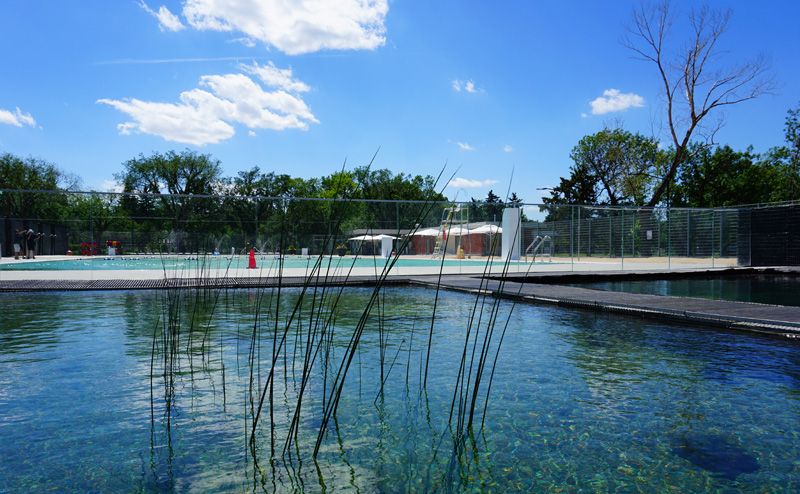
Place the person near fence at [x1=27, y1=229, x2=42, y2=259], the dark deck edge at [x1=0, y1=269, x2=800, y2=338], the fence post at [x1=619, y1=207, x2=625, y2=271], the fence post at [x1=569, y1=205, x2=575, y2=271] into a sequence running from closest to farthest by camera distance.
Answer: the dark deck edge at [x1=0, y1=269, x2=800, y2=338] < the person near fence at [x1=27, y1=229, x2=42, y2=259] < the fence post at [x1=569, y1=205, x2=575, y2=271] < the fence post at [x1=619, y1=207, x2=625, y2=271]

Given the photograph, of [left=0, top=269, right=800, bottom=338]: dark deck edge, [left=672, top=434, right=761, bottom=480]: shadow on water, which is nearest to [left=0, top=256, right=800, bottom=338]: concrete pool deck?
[left=0, top=269, right=800, bottom=338]: dark deck edge

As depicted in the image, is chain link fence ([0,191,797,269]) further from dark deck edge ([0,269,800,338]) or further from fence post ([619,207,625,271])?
dark deck edge ([0,269,800,338])

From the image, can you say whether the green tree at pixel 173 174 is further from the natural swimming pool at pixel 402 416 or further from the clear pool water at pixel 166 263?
the natural swimming pool at pixel 402 416

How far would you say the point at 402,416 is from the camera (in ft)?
7.98

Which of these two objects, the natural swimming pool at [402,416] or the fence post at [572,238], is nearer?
the natural swimming pool at [402,416]

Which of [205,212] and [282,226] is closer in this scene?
[282,226]

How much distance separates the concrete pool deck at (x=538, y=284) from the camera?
4.47 metres

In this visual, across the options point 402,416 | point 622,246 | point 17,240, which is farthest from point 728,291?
point 17,240

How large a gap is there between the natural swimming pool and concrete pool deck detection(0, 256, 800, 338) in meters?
0.47

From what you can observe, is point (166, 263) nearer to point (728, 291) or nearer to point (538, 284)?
point (538, 284)

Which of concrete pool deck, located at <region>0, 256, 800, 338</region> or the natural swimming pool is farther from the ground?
concrete pool deck, located at <region>0, 256, 800, 338</region>

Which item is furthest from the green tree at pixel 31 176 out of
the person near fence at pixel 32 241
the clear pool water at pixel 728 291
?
the clear pool water at pixel 728 291

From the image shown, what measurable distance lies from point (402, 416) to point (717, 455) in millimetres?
1201

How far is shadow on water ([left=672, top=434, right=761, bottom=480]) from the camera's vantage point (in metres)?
1.86
